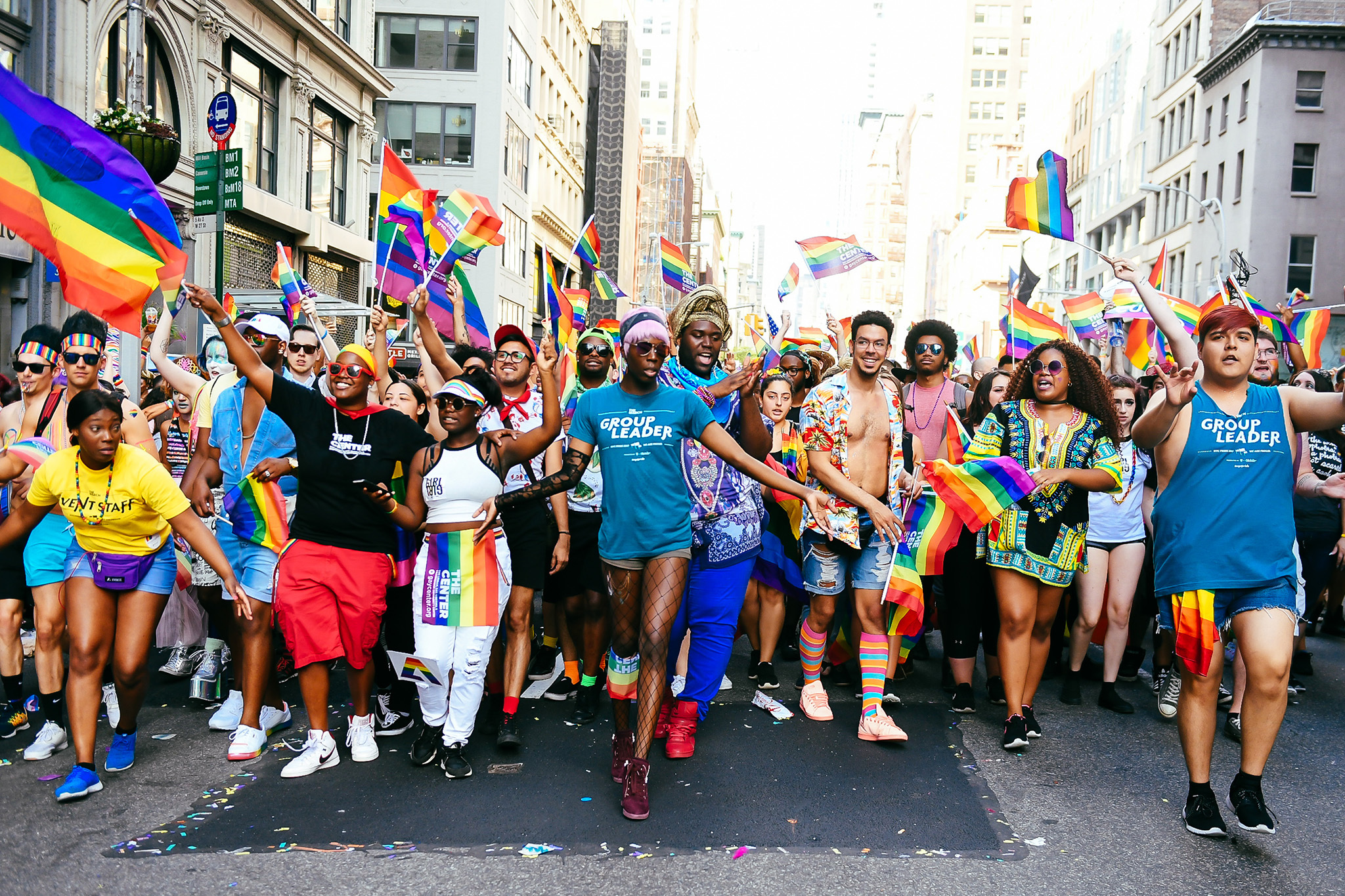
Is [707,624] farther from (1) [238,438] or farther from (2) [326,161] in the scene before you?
(2) [326,161]

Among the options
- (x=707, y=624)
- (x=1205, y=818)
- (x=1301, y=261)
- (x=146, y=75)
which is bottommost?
(x=1205, y=818)

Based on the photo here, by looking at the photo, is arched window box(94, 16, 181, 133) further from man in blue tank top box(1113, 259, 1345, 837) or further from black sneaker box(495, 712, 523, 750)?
man in blue tank top box(1113, 259, 1345, 837)

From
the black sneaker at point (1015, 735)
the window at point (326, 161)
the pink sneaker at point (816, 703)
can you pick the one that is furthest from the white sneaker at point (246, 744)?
the window at point (326, 161)

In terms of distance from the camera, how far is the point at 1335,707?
6.54 metres

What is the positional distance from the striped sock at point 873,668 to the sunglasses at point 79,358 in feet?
14.5

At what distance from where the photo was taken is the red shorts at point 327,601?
502 centimetres

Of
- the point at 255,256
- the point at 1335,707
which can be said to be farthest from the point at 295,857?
the point at 255,256

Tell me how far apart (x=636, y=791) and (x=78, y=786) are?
7.83ft

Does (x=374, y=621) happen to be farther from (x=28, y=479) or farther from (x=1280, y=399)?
(x=1280, y=399)

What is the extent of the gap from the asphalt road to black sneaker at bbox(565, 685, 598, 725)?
15 cm

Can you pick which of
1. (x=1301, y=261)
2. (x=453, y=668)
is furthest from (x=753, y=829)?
(x=1301, y=261)

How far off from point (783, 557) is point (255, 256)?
18684mm

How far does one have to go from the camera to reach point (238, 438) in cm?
577

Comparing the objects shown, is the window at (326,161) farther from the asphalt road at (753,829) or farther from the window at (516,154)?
the asphalt road at (753,829)
